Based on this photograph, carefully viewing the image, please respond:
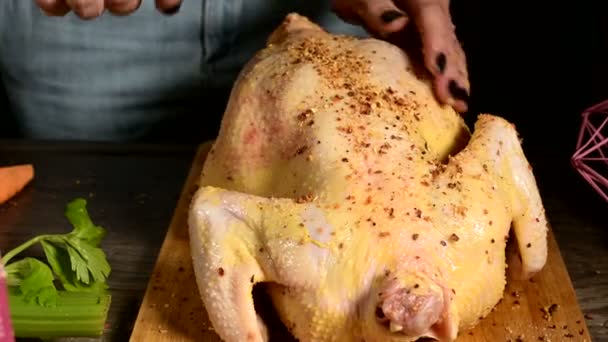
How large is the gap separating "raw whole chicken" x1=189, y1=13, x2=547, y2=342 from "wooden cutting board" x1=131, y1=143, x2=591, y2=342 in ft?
0.18

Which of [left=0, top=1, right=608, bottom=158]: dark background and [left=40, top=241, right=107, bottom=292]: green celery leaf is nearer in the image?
[left=40, top=241, right=107, bottom=292]: green celery leaf

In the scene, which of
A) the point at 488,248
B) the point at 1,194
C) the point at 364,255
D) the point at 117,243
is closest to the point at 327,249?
the point at 364,255

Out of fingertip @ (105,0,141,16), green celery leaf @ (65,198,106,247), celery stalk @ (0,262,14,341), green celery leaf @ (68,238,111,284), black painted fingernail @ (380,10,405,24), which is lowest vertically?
green celery leaf @ (68,238,111,284)

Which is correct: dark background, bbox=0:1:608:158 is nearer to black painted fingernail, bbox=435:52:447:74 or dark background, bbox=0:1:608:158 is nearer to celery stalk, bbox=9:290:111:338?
black painted fingernail, bbox=435:52:447:74

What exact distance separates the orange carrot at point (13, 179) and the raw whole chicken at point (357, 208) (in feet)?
1.55

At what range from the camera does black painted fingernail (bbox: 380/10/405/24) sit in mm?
1514

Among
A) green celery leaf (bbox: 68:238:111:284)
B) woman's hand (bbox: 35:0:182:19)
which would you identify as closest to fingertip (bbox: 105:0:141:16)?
woman's hand (bbox: 35:0:182:19)

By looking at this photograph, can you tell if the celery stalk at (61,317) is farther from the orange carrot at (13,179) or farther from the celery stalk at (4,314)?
the orange carrot at (13,179)

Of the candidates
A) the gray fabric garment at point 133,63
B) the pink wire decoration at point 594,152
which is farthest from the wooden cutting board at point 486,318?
the gray fabric garment at point 133,63

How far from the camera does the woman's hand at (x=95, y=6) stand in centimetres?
138

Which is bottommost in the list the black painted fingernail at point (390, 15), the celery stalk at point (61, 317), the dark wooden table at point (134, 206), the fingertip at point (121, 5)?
the dark wooden table at point (134, 206)

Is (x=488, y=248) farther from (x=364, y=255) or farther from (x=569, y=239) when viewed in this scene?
(x=569, y=239)

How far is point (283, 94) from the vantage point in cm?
138

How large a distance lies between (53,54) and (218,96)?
40 centimetres
